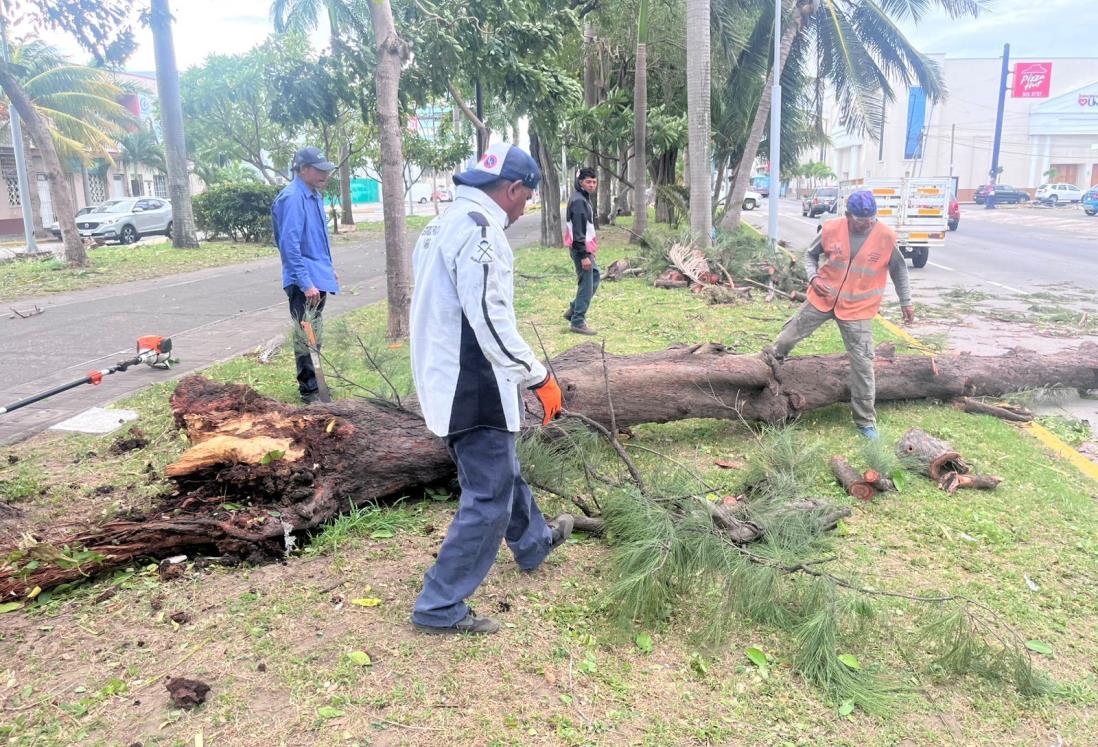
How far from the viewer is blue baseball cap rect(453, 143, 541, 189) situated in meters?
2.90

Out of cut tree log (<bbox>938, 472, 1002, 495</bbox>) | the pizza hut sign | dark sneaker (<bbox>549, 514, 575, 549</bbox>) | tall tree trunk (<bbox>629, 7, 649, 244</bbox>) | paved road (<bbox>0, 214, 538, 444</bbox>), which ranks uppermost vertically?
the pizza hut sign

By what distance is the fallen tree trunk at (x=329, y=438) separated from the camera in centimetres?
345

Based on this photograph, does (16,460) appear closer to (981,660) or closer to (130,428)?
(130,428)

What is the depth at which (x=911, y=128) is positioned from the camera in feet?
184

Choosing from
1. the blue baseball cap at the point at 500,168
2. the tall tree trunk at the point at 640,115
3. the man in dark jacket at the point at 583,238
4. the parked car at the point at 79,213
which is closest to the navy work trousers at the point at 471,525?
the blue baseball cap at the point at 500,168

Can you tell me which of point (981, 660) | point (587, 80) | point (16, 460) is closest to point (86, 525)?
point (16, 460)

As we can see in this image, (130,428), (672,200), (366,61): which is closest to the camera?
(130,428)

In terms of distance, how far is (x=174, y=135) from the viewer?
19906 mm

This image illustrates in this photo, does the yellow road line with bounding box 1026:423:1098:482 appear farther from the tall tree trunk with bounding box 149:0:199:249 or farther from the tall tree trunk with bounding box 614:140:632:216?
the tall tree trunk with bounding box 149:0:199:249

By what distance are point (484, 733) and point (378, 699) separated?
0.40 meters

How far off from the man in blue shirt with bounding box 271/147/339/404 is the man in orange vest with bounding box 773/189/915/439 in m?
3.41

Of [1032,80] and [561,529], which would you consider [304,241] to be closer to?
[561,529]

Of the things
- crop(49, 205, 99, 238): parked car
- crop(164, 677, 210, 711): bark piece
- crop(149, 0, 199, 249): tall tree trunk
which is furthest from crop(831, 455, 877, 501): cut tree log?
crop(49, 205, 99, 238): parked car

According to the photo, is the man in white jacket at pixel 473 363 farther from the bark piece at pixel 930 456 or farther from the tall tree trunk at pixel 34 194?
the tall tree trunk at pixel 34 194
